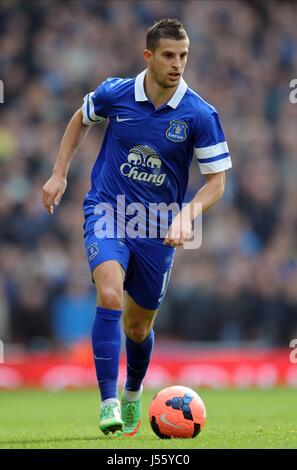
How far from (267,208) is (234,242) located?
35.0 inches

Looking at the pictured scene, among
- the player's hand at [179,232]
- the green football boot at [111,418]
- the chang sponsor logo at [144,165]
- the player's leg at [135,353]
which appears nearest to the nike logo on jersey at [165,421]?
the green football boot at [111,418]

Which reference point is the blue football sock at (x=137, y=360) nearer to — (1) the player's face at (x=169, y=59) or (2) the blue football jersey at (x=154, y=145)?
(2) the blue football jersey at (x=154, y=145)

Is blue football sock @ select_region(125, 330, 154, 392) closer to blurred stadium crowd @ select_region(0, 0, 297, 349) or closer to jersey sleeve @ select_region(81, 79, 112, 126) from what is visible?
jersey sleeve @ select_region(81, 79, 112, 126)

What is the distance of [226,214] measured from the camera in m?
16.9

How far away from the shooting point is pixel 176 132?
712cm

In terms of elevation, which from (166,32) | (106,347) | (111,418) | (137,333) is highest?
(166,32)

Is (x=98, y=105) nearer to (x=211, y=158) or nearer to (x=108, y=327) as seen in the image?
(x=211, y=158)

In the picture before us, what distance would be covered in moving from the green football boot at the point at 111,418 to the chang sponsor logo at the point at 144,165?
5.21 feet

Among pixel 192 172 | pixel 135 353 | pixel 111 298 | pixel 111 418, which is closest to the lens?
pixel 111 418

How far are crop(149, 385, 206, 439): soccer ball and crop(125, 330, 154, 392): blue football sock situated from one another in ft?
2.13

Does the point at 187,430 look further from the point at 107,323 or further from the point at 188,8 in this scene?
the point at 188,8

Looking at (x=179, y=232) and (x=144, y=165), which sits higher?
(x=144, y=165)

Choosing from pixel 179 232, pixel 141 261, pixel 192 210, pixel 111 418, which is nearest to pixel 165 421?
pixel 111 418

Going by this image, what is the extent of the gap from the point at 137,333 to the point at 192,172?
9781 millimetres
